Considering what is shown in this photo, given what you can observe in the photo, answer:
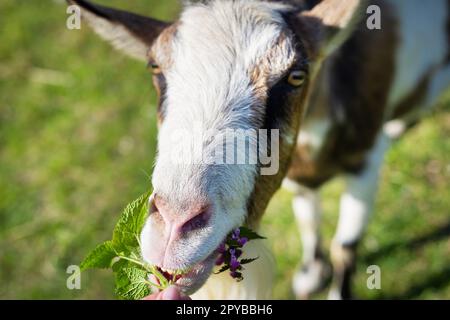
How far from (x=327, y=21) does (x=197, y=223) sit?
4.36ft

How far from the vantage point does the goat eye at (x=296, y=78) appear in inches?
107

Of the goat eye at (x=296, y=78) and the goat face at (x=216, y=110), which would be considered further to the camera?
the goat eye at (x=296, y=78)

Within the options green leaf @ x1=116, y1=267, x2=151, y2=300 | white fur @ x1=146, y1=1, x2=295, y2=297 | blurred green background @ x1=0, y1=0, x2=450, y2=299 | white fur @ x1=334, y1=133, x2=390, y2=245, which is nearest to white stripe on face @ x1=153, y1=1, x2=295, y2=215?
white fur @ x1=146, y1=1, x2=295, y2=297

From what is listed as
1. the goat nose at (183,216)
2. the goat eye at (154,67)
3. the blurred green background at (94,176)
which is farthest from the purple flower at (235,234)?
the blurred green background at (94,176)

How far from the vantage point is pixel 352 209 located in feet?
13.4

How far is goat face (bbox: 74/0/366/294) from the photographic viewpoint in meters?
2.28

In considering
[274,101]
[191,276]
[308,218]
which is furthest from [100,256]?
[308,218]

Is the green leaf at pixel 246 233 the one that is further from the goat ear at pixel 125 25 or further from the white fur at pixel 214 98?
the goat ear at pixel 125 25

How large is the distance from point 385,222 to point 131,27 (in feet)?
9.12

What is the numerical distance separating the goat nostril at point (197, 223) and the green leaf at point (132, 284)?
380 millimetres

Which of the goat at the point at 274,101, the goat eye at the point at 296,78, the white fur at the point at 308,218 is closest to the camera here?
the goat at the point at 274,101

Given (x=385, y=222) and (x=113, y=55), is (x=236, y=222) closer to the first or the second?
(x=385, y=222)

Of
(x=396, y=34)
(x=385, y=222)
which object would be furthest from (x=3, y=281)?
(x=396, y=34)

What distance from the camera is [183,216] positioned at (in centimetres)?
223
